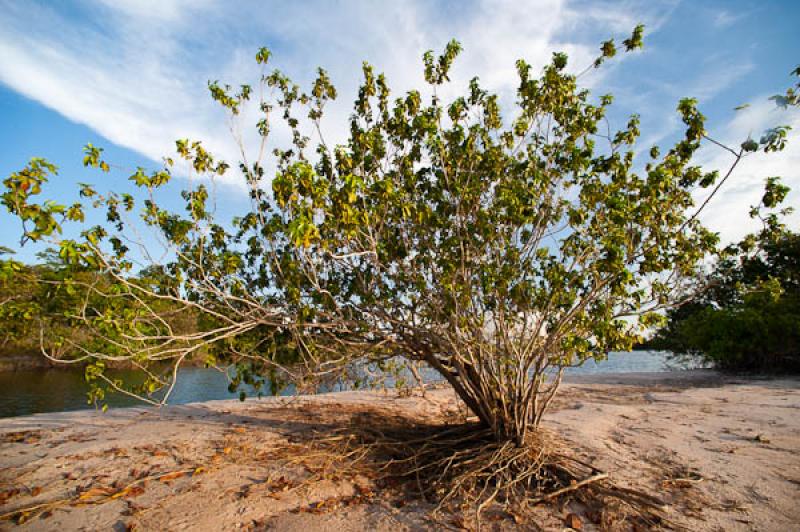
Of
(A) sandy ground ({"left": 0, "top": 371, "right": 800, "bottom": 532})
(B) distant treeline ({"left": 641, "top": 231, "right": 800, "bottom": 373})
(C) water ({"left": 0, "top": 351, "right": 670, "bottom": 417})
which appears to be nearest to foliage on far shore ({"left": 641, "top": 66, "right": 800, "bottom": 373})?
(B) distant treeline ({"left": 641, "top": 231, "right": 800, "bottom": 373})

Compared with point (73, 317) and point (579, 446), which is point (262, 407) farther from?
point (579, 446)

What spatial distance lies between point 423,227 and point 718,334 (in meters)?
17.4

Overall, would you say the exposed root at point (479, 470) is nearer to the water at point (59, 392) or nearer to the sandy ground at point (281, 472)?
the sandy ground at point (281, 472)

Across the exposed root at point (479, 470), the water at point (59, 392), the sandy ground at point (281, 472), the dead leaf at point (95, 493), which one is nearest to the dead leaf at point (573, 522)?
the sandy ground at point (281, 472)

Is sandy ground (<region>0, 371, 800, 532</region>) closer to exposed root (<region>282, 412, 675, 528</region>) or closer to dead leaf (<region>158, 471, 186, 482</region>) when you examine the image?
dead leaf (<region>158, 471, 186, 482</region>)

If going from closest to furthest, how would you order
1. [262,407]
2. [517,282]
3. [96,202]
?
[96,202] < [517,282] < [262,407]

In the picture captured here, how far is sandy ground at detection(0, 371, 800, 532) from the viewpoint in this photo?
3.59 m

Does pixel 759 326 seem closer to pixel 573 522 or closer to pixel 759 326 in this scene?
pixel 759 326

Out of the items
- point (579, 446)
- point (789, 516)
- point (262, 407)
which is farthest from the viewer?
point (262, 407)

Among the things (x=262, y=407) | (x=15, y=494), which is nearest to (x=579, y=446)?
(x=262, y=407)

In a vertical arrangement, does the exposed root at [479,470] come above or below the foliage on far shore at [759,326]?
below

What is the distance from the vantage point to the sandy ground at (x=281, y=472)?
3.59m

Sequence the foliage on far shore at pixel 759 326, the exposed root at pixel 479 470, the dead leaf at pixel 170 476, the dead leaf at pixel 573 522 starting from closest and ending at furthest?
the dead leaf at pixel 573 522 < the exposed root at pixel 479 470 < the dead leaf at pixel 170 476 < the foliage on far shore at pixel 759 326

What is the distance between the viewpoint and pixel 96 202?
4.46 metres
